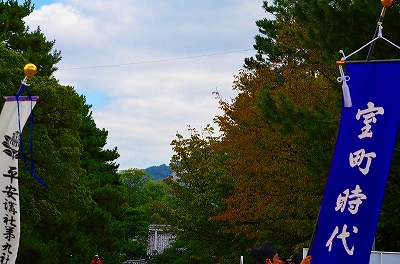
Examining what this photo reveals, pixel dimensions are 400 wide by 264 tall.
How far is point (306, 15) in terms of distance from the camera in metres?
20.0

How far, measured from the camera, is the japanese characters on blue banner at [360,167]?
27.5 ft

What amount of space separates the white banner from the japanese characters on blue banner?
4.81 metres

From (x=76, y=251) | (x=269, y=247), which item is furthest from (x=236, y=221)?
(x=269, y=247)

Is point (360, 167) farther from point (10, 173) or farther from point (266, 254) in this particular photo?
point (10, 173)

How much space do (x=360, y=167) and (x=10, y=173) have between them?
5.33 meters

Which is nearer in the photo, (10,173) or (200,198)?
(10,173)

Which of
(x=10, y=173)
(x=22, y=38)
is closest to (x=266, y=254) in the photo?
(x=10, y=173)

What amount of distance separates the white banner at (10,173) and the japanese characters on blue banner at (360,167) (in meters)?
4.81

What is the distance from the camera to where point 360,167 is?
8469mm

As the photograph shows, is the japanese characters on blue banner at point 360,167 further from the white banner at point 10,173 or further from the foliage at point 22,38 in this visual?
the foliage at point 22,38

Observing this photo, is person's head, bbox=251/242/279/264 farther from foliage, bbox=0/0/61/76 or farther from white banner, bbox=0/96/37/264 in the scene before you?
foliage, bbox=0/0/61/76

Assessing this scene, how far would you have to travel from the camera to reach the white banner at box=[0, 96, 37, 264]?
37.2ft

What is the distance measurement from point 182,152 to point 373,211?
29331mm

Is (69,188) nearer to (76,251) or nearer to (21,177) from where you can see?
(21,177)
